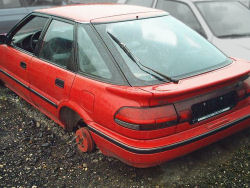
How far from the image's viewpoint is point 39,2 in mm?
7961

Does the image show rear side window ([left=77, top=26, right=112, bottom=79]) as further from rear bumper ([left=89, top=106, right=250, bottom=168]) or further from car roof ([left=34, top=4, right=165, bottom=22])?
rear bumper ([left=89, top=106, right=250, bottom=168])

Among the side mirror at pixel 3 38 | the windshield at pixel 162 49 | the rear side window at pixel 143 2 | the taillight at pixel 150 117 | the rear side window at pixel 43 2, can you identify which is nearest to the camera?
the taillight at pixel 150 117

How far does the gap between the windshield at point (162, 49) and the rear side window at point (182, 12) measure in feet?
5.30

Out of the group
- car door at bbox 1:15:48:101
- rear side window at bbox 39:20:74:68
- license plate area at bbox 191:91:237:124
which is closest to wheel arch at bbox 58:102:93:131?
rear side window at bbox 39:20:74:68

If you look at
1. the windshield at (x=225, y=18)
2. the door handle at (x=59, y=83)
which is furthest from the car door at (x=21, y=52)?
the windshield at (x=225, y=18)

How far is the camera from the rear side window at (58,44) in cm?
329

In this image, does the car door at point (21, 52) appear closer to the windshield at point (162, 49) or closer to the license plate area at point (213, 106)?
the windshield at point (162, 49)

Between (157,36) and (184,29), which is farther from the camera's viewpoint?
(184,29)

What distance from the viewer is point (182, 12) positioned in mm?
5277

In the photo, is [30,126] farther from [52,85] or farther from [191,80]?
[191,80]

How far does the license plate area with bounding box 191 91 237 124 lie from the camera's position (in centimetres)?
265

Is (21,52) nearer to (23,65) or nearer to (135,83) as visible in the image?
(23,65)

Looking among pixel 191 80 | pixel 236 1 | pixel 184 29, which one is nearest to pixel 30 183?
pixel 191 80

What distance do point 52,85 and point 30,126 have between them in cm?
96
